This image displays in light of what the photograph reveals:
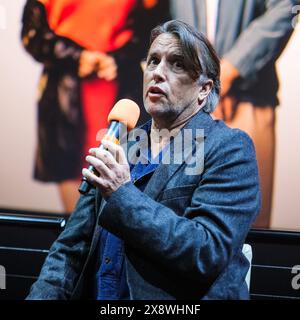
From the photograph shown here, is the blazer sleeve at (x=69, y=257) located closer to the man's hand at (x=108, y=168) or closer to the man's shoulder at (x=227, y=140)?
the man's hand at (x=108, y=168)

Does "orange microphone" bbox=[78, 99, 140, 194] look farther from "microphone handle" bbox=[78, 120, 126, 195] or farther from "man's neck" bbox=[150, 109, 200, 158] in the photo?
"man's neck" bbox=[150, 109, 200, 158]

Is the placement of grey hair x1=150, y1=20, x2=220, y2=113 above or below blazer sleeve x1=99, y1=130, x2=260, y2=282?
above

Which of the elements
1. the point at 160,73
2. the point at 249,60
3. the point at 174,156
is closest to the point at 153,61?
the point at 160,73

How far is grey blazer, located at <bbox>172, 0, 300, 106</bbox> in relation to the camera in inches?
81.4

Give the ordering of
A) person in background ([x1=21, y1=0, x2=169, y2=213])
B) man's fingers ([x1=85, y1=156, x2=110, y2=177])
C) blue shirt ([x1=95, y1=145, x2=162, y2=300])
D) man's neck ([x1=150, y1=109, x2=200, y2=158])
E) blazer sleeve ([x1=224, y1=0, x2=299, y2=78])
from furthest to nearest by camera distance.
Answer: person in background ([x1=21, y1=0, x2=169, y2=213]) < blazer sleeve ([x1=224, y1=0, x2=299, y2=78]) < man's neck ([x1=150, y1=109, x2=200, y2=158]) < blue shirt ([x1=95, y1=145, x2=162, y2=300]) < man's fingers ([x1=85, y1=156, x2=110, y2=177])

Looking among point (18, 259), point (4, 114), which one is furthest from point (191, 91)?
point (18, 259)

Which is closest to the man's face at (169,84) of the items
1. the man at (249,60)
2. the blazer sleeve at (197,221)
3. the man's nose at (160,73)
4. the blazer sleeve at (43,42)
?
the man's nose at (160,73)

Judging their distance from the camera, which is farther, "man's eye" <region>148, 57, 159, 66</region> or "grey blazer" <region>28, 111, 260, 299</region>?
"man's eye" <region>148, 57, 159, 66</region>

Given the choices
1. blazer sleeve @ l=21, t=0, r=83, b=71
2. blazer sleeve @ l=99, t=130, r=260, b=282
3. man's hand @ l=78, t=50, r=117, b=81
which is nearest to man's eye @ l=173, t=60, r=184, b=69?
blazer sleeve @ l=99, t=130, r=260, b=282

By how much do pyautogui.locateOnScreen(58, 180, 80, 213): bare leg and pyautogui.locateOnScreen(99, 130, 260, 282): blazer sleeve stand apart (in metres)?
1.21

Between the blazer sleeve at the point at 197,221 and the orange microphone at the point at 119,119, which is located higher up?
the orange microphone at the point at 119,119

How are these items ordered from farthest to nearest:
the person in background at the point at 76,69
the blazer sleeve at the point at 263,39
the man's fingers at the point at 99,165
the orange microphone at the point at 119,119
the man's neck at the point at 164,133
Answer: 1. the person in background at the point at 76,69
2. the blazer sleeve at the point at 263,39
3. the man's neck at the point at 164,133
4. the orange microphone at the point at 119,119
5. the man's fingers at the point at 99,165

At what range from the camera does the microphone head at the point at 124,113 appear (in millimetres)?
1200

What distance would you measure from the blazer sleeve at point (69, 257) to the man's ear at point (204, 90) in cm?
50
